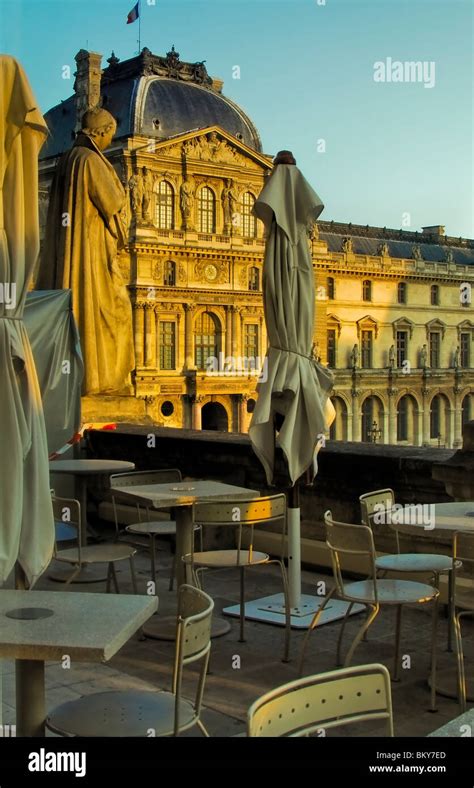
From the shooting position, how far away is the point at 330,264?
5728 cm

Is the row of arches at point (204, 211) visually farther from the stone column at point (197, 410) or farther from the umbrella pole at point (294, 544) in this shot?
the umbrella pole at point (294, 544)

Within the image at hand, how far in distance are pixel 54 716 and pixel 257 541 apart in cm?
486

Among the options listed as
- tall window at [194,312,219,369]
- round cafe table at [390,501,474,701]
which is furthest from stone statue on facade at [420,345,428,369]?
round cafe table at [390,501,474,701]

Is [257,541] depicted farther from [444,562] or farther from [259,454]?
[444,562]

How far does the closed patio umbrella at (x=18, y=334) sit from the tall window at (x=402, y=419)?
194ft

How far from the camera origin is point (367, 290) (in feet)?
198

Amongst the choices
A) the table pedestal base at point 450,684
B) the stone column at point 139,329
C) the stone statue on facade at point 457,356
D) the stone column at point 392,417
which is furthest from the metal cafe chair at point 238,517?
the stone statue on facade at point 457,356

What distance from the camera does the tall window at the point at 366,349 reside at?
6047 cm

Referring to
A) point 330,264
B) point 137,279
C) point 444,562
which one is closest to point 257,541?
point 444,562

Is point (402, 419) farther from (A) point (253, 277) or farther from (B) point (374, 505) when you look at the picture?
(B) point (374, 505)

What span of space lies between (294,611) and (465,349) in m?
63.6

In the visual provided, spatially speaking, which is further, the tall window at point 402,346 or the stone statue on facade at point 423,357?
the stone statue on facade at point 423,357

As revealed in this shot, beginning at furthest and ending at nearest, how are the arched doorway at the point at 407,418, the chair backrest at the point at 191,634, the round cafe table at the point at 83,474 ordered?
the arched doorway at the point at 407,418 < the round cafe table at the point at 83,474 < the chair backrest at the point at 191,634

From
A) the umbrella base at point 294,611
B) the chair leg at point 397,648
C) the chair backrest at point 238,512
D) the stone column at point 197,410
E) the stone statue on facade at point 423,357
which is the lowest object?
the stone column at point 197,410
